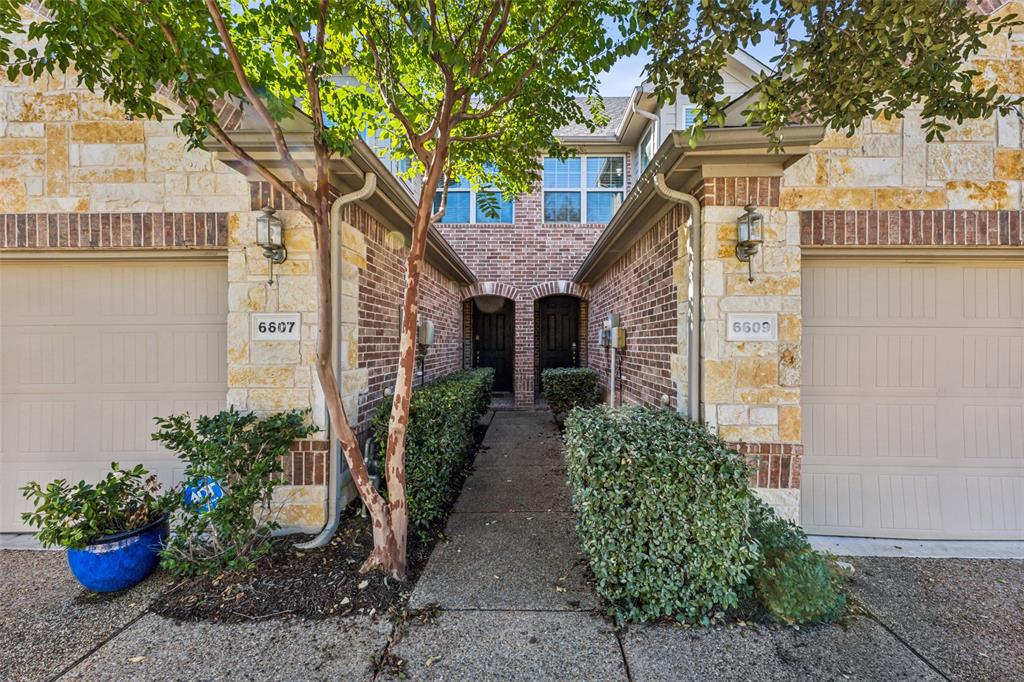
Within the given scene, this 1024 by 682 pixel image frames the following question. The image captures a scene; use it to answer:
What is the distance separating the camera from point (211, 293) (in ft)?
12.0

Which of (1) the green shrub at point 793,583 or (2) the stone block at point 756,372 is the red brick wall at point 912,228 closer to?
(2) the stone block at point 756,372

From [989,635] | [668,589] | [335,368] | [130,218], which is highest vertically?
[130,218]

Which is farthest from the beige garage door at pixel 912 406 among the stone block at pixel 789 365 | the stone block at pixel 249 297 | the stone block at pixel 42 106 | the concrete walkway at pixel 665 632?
the stone block at pixel 42 106

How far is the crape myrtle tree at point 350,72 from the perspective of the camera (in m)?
2.42

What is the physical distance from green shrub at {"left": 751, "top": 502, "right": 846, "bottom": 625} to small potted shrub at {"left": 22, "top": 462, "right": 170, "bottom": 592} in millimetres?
3694

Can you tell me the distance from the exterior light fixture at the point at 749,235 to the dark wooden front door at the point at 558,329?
6.68 m

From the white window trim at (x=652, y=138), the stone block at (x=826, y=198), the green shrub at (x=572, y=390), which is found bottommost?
the green shrub at (x=572, y=390)

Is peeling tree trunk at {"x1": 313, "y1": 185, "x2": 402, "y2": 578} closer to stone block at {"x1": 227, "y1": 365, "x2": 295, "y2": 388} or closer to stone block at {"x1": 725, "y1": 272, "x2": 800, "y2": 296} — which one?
stone block at {"x1": 227, "y1": 365, "x2": 295, "y2": 388}

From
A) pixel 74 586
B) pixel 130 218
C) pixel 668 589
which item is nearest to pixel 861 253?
pixel 668 589

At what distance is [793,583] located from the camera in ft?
8.16

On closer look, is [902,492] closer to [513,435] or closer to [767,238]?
[767,238]

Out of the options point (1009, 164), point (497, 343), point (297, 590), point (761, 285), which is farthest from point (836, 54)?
point (497, 343)

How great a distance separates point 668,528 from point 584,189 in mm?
8229

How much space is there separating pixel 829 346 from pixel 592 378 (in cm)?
390
